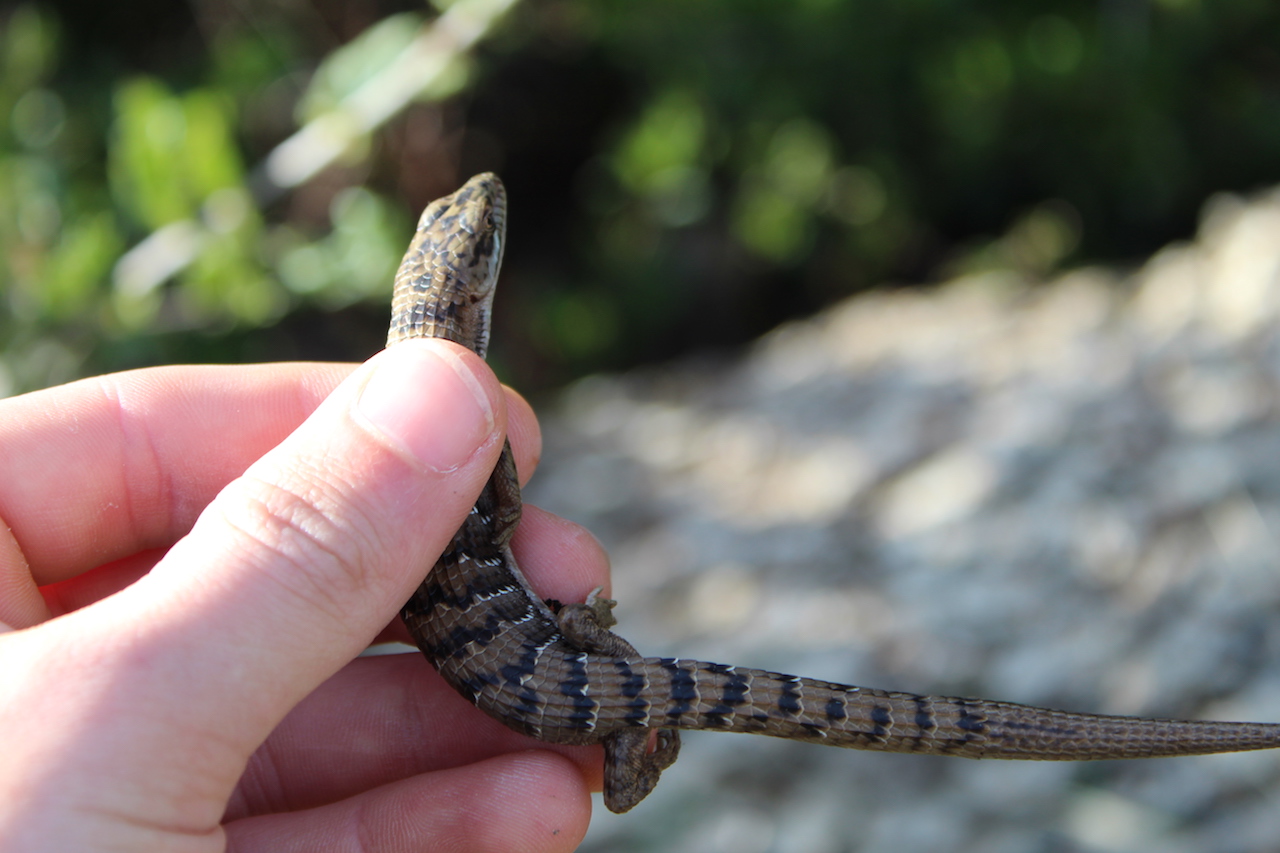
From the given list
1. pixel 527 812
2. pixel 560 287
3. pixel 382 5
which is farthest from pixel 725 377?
pixel 527 812

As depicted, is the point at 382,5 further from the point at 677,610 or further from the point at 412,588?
the point at 412,588

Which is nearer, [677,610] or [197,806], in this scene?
[197,806]

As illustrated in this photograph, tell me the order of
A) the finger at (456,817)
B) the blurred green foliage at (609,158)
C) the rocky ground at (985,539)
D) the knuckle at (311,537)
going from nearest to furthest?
the knuckle at (311,537) → the finger at (456,817) → the rocky ground at (985,539) → the blurred green foliage at (609,158)

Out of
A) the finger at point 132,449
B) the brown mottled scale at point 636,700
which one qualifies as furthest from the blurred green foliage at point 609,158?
the brown mottled scale at point 636,700

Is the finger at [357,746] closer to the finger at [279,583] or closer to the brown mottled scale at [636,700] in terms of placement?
the brown mottled scale at [636,700]

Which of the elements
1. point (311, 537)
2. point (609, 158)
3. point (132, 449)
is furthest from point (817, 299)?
point (311, 537)
